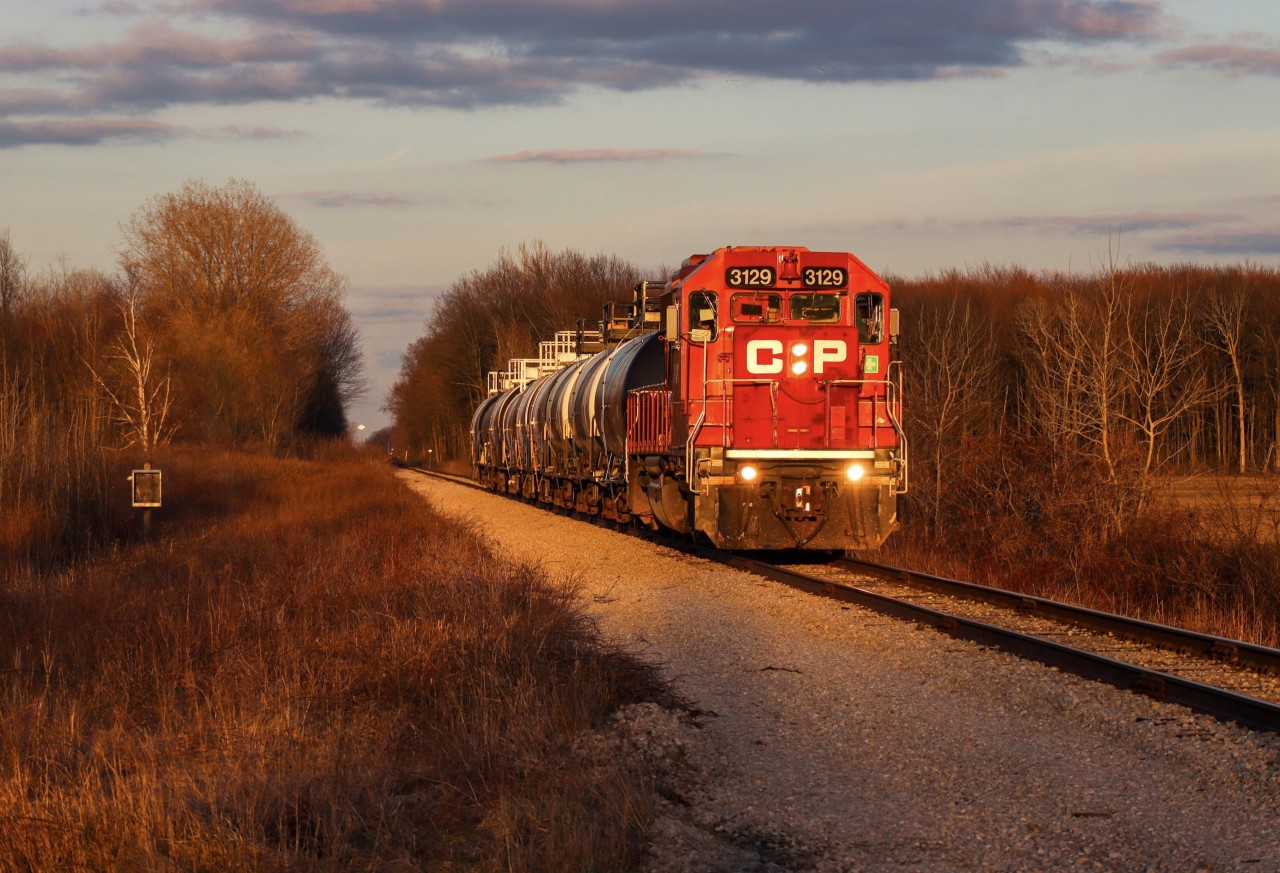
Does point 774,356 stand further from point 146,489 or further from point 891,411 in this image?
point 146,489

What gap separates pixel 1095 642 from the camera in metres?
9.91

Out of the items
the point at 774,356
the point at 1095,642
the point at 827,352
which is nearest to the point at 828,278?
the point at 827,352

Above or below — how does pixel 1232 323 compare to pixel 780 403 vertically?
above

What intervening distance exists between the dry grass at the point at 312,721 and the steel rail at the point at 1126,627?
4123 mm

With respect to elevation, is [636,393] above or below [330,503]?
above

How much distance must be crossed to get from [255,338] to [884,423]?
3845 cm

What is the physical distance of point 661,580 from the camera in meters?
15.0

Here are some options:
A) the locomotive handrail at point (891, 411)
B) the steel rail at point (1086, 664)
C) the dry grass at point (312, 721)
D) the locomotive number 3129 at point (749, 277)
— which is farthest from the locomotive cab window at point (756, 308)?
the dry grass at point (312, 721)

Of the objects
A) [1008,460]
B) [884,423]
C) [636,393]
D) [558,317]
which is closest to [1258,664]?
[884,423]

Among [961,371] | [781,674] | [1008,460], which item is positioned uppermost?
[961,371]

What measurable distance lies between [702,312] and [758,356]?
2.94ft

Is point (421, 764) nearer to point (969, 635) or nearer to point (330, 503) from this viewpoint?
point (969, 635)

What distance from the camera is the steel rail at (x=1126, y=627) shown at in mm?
8812

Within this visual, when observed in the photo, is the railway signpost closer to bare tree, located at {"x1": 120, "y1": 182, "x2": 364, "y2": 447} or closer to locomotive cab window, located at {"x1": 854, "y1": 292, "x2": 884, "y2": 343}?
locomotive cab window, located at {"x1": 854, "y1": 292, "x2": 884, "y2": 343}
